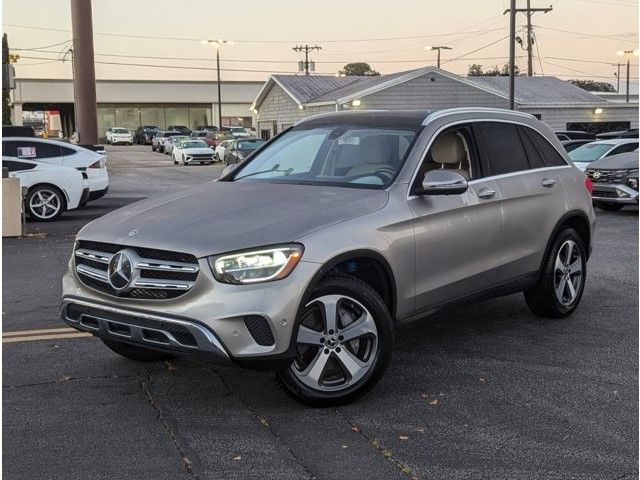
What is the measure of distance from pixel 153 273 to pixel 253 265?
56 centimetres

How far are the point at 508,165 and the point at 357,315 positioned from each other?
7.33ft

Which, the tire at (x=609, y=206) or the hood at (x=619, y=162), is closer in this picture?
the hood at (x=619, y=162)

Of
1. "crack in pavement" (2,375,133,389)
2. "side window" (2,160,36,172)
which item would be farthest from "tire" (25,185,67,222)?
"crack in pavement" (2,375,133,389)

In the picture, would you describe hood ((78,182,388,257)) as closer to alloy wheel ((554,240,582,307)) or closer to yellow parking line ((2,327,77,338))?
yellow parking line ((2,327,77,338))

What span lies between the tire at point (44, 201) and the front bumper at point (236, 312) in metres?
11.4

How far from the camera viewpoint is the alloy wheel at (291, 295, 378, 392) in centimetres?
434

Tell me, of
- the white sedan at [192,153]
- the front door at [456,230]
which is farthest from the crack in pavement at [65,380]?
the white sedan at [192,153]

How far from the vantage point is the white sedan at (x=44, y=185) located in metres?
14.7

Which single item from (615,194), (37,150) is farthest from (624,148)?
(37,150)

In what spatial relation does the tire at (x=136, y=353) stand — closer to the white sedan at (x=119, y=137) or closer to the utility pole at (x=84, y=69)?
the utility pole at (x=84, y=69)

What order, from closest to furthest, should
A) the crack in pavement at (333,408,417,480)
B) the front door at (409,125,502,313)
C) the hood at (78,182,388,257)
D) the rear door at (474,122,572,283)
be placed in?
1. the crack in pavement at (333,408,417,480)
2. the hood at (78,182,388,257)
3. the front door at (409,125,502,313)
4. the rear door at (474,122,572,283)

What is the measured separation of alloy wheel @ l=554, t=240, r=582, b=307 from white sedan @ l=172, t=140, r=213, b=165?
126 feet

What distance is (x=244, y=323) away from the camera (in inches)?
159

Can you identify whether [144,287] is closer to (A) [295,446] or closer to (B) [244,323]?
(B) [244,323]
